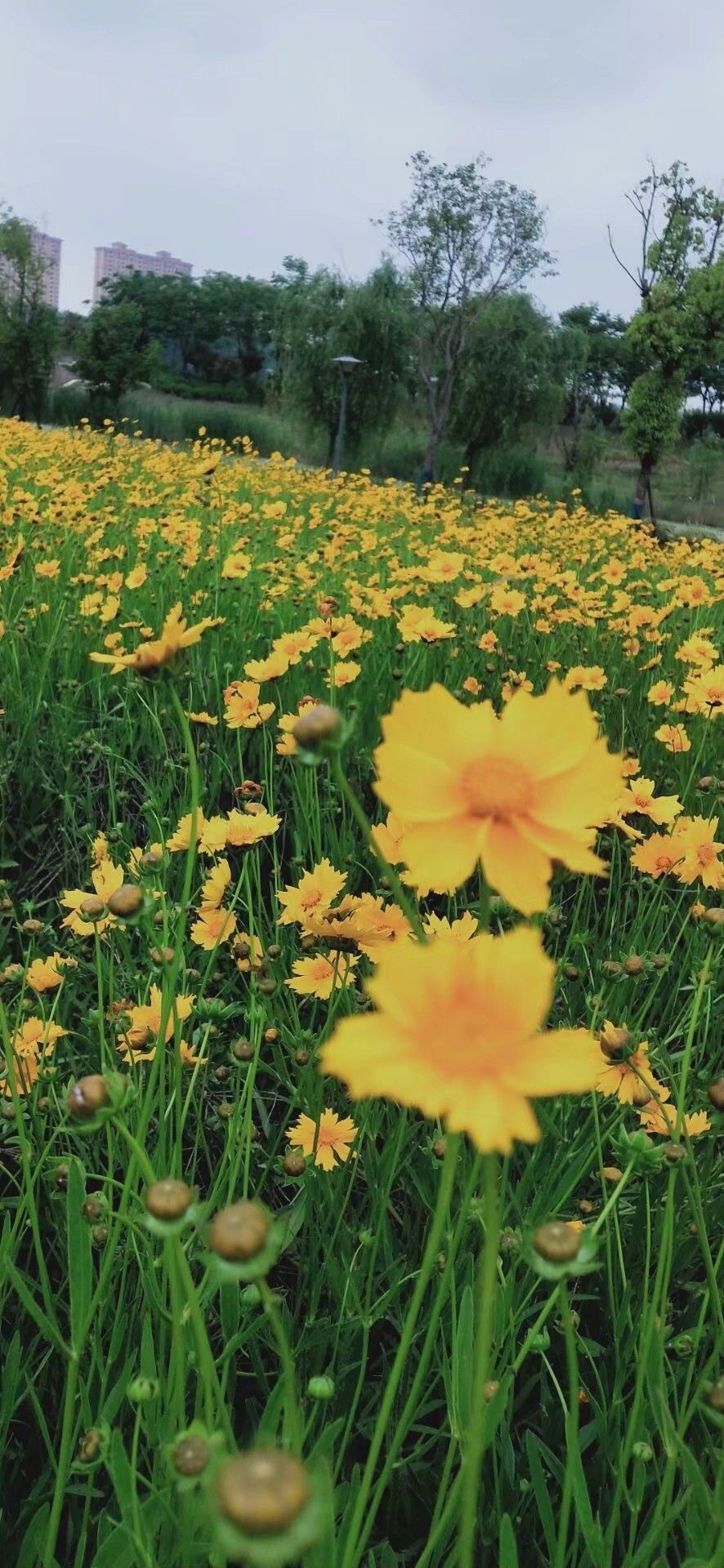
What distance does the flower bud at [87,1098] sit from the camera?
385 mm

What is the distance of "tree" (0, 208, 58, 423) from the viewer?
587 inches

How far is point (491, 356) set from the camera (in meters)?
13.2

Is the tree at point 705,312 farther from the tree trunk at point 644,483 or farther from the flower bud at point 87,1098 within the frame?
the flower bud at point 87,1098

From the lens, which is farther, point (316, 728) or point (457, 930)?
point (457, 930)

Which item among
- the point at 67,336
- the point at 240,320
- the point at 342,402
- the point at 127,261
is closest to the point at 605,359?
the point at 240,320

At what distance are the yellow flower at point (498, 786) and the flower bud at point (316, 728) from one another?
0.07 ft

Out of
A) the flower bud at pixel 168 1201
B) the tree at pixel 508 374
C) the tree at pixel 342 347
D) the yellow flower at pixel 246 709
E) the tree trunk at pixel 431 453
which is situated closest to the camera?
the flower bud at pixel 168 1201

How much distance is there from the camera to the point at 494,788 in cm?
36

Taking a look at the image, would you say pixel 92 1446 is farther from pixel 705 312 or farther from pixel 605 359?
pixel 605 359

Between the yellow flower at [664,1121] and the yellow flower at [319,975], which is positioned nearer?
the yellow flower at [664,1121]

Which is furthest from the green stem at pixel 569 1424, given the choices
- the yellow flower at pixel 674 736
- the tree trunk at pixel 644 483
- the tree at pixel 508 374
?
the tree at pixel 508 374

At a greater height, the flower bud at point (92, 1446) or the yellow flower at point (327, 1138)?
the yellow flower at point (327, 1138)

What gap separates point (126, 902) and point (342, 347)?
37.8ft

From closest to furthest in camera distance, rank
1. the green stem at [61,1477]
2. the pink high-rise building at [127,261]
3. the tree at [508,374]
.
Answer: the green stem at [61,1477] < the tree at [508,374] < the pink high-rise building at [127,261]
